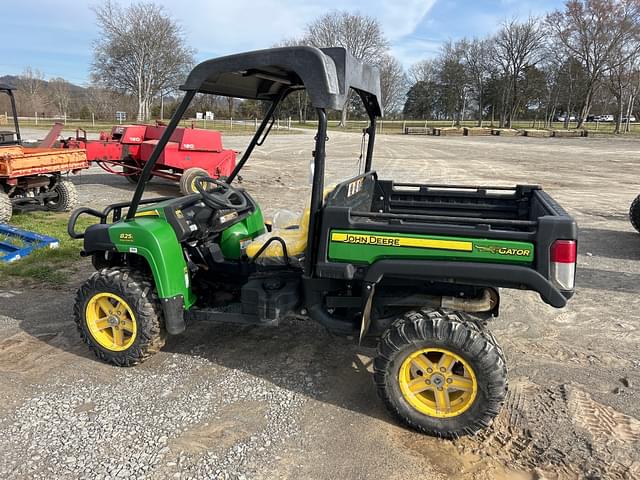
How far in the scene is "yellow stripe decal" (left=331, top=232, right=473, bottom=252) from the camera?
105 inches

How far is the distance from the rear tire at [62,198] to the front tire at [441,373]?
775 cm

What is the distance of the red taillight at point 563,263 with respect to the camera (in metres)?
2.53

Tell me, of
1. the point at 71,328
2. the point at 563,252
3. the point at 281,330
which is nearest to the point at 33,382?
the point at 71,328

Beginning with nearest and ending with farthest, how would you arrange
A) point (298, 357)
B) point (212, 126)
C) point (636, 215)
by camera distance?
point (298, 357) → point (636, 215) → point (212, 126)

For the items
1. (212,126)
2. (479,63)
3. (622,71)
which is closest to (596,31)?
(622,71)

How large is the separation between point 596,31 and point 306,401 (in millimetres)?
50211

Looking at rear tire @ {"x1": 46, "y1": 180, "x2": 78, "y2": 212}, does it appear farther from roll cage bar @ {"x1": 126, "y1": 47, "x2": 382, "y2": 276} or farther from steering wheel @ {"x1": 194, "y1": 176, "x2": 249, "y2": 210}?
roll cage bar @ {"x1": 126, "y1": 47, "x2": 382, "y2": 276}

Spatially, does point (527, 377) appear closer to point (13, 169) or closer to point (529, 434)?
point (529, 434)

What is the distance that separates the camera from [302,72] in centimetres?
274

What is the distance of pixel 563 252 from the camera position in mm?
2539

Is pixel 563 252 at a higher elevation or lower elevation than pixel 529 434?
higher

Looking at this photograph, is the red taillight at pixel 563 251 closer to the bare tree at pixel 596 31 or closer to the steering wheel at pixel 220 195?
the steering wheel at pixel 220 195

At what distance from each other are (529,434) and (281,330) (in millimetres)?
2000

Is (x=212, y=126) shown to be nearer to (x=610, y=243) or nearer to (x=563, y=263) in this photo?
(x=610, y=243)
